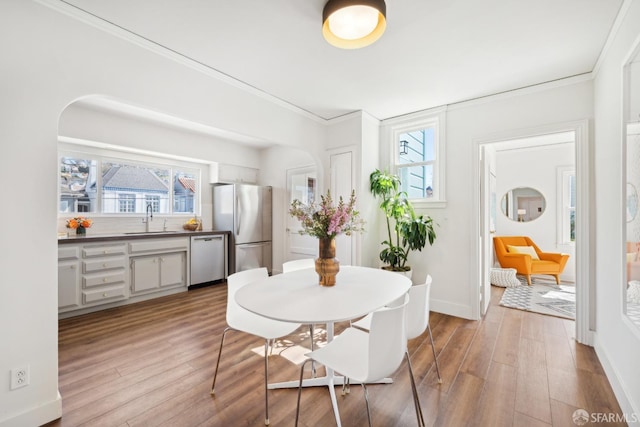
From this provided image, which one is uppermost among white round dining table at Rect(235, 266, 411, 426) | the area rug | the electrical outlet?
white round dining table at Rect(235, 266, 411, 426)

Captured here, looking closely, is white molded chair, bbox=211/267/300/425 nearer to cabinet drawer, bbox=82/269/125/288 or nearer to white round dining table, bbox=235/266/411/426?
white round dining table, bbox=235/266/411/426

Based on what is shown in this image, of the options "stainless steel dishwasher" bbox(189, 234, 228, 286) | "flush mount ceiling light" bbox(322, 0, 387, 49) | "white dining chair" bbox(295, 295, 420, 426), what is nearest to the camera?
"white dining chair" bbox(295, 295, 420, 426)

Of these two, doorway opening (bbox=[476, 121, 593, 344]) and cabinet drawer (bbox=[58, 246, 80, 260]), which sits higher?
doorway opening (bbox=[476, 121, 593, 344])

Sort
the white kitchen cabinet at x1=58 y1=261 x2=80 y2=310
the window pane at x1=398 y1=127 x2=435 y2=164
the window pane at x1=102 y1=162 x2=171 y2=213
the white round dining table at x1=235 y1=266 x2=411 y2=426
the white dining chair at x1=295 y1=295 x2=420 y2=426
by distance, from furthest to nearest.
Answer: the window pane at x1=102 y1=162 x2=171 y2=213
the window pane at x1=398 y1=127 x2=435 y2=164
the white kitchen cabinet at x1=58 y1=261 x2=80 y2=310
the white round dining table at x1=235 y1=266 x2=411 y2=426
the white dining chair at x1=295 y1=295 x2=420 y2=426

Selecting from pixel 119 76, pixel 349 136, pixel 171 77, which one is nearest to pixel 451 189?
pixel 349 136

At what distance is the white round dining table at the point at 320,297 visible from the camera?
1.35m

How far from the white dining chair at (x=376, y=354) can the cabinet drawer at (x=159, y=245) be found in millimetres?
3353

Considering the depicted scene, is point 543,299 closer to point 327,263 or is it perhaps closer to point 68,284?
point 327,263

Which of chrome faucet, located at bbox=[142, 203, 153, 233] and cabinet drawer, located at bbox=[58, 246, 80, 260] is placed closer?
cabinet drawer, located at bbox=[58, 246, 80, 260]

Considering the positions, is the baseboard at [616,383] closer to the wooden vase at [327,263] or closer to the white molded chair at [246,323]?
the wooden vase at [327,263]

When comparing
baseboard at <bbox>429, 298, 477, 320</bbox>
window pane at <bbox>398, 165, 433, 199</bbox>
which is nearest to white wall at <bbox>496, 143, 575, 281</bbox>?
window pane at <bbox>398, 165, 433, 199</bbox>

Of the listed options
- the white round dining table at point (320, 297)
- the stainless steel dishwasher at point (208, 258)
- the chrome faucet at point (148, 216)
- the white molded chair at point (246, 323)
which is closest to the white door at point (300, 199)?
the stainless steel dishwasher at point (208, 258)

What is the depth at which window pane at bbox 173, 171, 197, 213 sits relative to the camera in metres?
4.80

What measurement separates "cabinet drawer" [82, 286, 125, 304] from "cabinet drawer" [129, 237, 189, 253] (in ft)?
1.70
